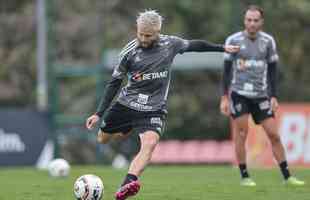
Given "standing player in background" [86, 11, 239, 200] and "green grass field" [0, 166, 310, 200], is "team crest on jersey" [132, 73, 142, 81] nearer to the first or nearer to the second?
"standing player in background" [86, 11, 239, 200]

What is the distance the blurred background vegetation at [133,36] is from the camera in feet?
93.3

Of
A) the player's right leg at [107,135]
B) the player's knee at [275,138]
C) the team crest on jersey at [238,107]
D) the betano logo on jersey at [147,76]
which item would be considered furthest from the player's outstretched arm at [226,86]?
the betano logo on jersey at [147,76]

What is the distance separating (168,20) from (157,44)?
19961mm

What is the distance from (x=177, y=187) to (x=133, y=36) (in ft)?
61.0

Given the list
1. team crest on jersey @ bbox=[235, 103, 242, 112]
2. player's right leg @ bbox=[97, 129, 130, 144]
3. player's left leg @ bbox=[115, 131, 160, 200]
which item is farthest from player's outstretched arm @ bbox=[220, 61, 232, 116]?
player's left leg @ bbox=[115, 131, 160, 200]

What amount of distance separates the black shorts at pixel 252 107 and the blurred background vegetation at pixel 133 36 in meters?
11.0

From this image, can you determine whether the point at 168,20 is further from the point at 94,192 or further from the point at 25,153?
the point at 94,192

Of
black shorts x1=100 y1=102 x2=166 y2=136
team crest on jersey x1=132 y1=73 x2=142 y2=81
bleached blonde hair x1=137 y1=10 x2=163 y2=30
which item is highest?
bleached blonde hair x1=137 y1=10 x2=163 y2=30

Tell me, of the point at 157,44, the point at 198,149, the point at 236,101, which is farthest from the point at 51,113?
the point at 157,44

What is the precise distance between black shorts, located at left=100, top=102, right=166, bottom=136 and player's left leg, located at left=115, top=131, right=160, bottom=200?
0.12 meters

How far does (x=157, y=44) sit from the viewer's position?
11414 millimetres

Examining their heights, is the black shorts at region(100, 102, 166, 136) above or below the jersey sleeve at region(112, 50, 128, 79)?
below

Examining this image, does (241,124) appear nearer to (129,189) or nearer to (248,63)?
(248,63)

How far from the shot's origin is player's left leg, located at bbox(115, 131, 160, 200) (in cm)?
1032
